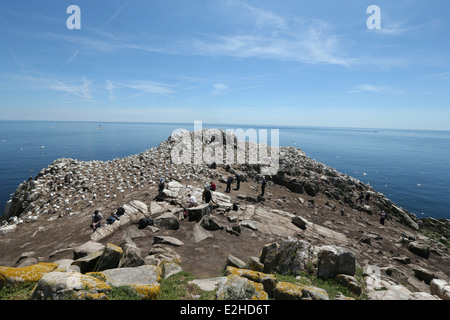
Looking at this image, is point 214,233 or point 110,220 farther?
point 110,220

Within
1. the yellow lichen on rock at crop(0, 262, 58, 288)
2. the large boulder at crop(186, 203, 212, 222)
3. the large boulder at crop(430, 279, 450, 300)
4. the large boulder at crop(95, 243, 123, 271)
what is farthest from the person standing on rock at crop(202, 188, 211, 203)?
the large boulder at crop(430, 279, 450, 300)

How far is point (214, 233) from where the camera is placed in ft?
54.5

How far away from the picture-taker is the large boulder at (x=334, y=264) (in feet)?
37.7

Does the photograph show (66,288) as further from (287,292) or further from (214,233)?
(214,233)

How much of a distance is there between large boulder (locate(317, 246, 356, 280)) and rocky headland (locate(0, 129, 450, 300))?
0.17 ft

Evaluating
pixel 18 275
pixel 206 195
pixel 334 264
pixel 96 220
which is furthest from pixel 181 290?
pixel 206 195

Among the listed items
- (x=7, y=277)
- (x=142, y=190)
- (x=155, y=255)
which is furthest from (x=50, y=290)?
(x=142, y=190)

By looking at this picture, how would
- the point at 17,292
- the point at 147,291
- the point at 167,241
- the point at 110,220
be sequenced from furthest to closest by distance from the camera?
the point at 110,220, the point at 167,241, the point at 147,291, the point at 17,292

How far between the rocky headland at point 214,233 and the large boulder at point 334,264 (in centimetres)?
5

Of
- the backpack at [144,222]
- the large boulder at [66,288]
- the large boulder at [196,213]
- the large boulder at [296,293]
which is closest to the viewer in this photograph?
the large boulder at [66,288]

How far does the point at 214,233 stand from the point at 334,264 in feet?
28.4

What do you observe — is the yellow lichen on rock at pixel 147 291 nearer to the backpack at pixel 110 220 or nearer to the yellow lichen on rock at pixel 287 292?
the yellow lichen on rock at pixel 287 292

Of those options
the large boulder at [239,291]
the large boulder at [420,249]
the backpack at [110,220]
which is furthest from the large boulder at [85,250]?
the large boulder at [420,249]

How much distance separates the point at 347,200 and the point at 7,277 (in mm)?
39565
